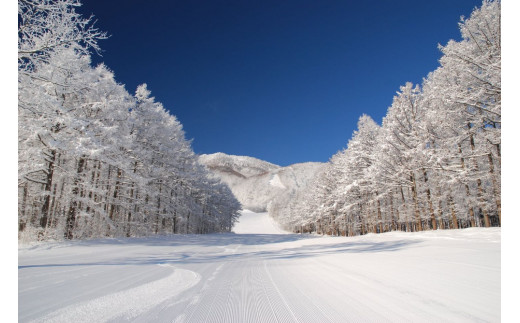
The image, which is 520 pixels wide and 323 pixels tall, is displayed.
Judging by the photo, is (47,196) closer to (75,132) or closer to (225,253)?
(75,132)

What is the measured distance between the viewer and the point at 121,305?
7.21ft

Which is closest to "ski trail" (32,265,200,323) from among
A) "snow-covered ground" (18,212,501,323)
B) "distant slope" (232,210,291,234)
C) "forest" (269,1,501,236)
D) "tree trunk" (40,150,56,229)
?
"snow-covered ground" (18,212,501,323)

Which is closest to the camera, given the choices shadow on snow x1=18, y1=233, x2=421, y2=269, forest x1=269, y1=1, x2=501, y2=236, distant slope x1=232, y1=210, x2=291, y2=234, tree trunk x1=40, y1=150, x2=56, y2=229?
A: shadow on snow x1=18, y1=233, x2=421, y2=269

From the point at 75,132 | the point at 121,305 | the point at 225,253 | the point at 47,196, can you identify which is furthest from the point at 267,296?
the point at 47,196

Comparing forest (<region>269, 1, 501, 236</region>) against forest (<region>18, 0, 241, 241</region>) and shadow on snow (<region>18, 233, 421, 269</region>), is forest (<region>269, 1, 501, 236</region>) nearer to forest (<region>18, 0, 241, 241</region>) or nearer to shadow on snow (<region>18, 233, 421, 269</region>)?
shadow on snow (<region>18, 233, 421, 269</region>)

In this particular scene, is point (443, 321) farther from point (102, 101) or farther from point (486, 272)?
point (102, 101)

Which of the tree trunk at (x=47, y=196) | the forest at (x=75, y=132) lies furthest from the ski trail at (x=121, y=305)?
the tree trunk at (x=47, y=196)

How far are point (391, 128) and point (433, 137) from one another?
9.17ft

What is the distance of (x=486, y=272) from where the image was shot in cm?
338

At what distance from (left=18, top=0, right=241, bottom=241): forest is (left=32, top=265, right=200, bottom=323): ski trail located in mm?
6172

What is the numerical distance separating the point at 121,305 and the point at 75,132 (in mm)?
11370

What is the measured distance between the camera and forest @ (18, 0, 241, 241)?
618cm

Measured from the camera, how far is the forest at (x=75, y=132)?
6180 mm
